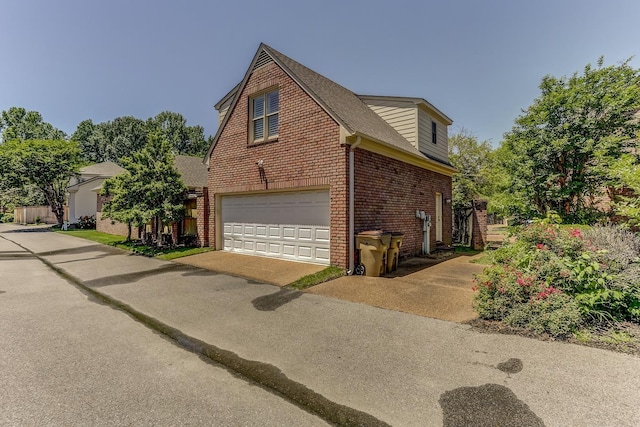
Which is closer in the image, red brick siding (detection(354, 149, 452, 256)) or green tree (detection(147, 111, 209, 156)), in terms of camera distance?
red brick siding (detection(354, 149, 452, 256))

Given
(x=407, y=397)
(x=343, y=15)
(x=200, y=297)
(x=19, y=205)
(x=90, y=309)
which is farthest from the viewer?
(x=19, y=205)

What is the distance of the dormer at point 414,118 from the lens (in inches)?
500

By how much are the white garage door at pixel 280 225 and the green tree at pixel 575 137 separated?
7.87 meters

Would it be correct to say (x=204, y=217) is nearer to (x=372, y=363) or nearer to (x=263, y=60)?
(x=263, y=60)

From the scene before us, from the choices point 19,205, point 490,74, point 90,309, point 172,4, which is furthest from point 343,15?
point 19,205

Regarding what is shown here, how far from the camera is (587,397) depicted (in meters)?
2.76

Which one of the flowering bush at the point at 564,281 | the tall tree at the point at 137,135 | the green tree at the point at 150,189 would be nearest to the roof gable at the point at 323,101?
the green tree at the point at 150,189

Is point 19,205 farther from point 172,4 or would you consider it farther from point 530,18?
point 530,18

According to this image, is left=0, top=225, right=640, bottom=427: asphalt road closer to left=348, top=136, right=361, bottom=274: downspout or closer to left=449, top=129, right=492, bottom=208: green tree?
left=348, top=136, right=361, bottom=274: downspout

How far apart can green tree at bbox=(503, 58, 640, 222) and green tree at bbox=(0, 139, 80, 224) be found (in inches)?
1341

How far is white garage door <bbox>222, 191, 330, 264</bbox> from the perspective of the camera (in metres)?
9.02

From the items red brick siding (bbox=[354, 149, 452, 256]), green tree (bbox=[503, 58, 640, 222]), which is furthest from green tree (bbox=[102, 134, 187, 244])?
green tree (bbox=[503, 58, 640, 222])

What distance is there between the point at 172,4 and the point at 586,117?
14315mm

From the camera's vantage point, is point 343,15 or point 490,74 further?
point 490,74
